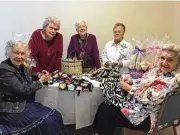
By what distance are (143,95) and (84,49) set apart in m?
1.17

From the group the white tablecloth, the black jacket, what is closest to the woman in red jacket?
the white tablecloth

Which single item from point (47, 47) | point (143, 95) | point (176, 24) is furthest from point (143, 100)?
point (176, 24)

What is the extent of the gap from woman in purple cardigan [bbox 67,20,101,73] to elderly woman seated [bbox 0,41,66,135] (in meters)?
0.92

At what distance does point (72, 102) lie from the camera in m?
2.43

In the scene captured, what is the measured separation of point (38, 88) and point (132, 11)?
6.98 ft

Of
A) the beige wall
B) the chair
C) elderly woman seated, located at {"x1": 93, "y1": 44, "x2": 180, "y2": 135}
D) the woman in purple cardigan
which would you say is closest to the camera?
the chair

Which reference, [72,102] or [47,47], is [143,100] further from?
[47,47]

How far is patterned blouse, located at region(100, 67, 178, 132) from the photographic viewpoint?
2057 mm

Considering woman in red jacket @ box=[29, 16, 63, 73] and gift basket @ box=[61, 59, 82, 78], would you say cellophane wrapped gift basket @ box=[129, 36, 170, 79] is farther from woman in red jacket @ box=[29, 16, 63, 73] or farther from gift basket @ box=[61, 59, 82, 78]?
woman in red jacket @ box=[29, 16, 63, 73]

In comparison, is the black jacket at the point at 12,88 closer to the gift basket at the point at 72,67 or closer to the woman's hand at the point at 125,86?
the gift basket at the point at 72,67

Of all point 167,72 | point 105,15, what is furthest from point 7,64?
point 105,15

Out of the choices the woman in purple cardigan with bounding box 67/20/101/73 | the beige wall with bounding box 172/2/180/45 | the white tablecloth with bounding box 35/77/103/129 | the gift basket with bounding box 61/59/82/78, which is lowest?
the white tablecloth with bounding box 35/77/103/129

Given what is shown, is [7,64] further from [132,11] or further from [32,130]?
[132,11]

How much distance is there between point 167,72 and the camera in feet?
7.13
